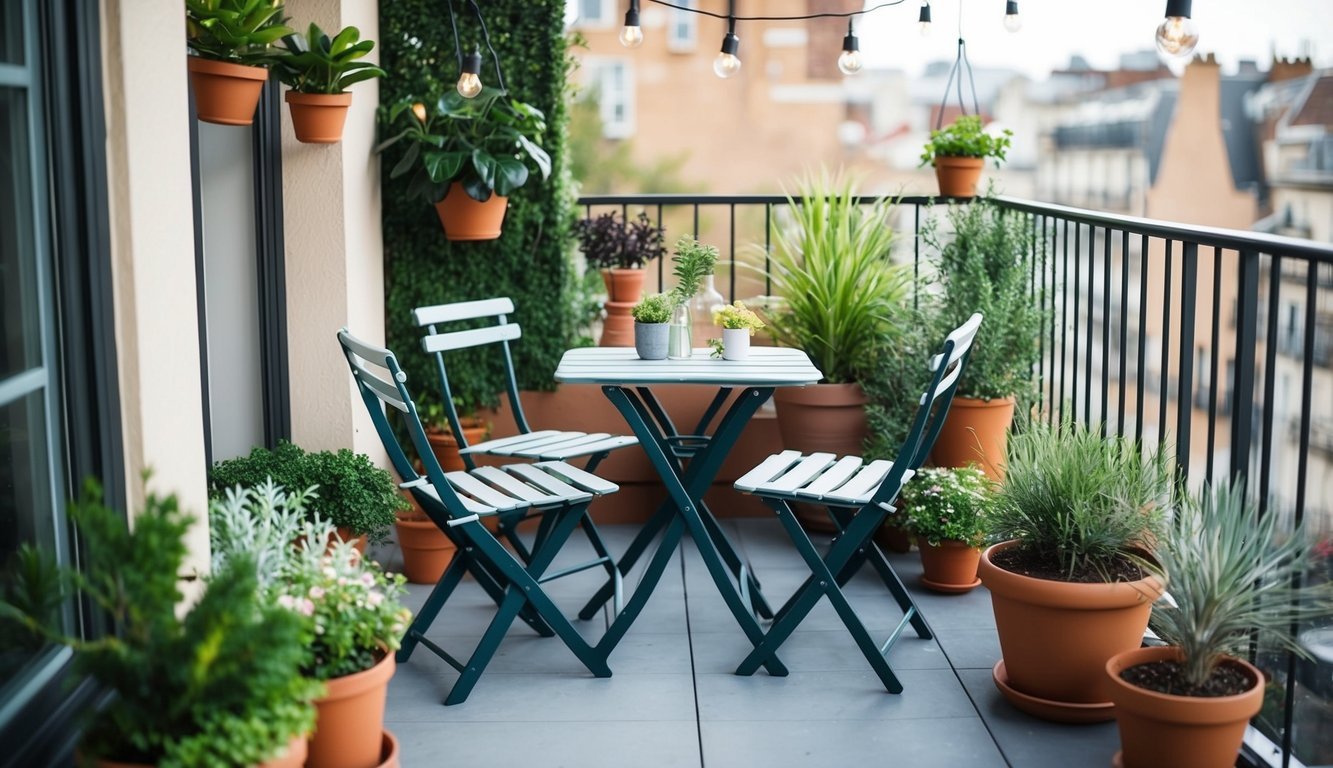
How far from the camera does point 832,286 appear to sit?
4852 millimetres

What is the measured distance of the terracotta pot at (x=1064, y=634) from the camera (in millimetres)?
2926

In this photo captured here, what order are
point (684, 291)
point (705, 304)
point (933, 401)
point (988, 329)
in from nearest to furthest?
point (933, 401) < point (684, 291) < point (988, 329) < point (705, 304)

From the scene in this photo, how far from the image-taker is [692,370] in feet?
11.7

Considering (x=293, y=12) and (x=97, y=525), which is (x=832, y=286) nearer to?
(x=293, y=12)

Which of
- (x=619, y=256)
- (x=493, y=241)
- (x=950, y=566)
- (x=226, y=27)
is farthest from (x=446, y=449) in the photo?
(x=950, y=566)

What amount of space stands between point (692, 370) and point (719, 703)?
3.07ft

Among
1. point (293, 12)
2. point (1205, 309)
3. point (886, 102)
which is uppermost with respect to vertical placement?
point (886, 102)

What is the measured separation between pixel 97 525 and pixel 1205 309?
2805 cm

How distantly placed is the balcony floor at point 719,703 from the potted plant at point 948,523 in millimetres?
103

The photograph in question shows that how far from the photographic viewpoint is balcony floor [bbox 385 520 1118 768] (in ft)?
9.72

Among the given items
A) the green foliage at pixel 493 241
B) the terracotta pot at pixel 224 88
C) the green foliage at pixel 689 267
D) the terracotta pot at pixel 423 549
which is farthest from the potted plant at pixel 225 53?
the terracotta pot at pixel 423 549

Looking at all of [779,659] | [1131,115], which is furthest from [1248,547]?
[1131,115]

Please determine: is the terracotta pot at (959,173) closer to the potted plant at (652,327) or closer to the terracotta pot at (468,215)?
the terracotta pot at (468,215)

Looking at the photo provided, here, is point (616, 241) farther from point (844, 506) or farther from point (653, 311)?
point (844, 506)
